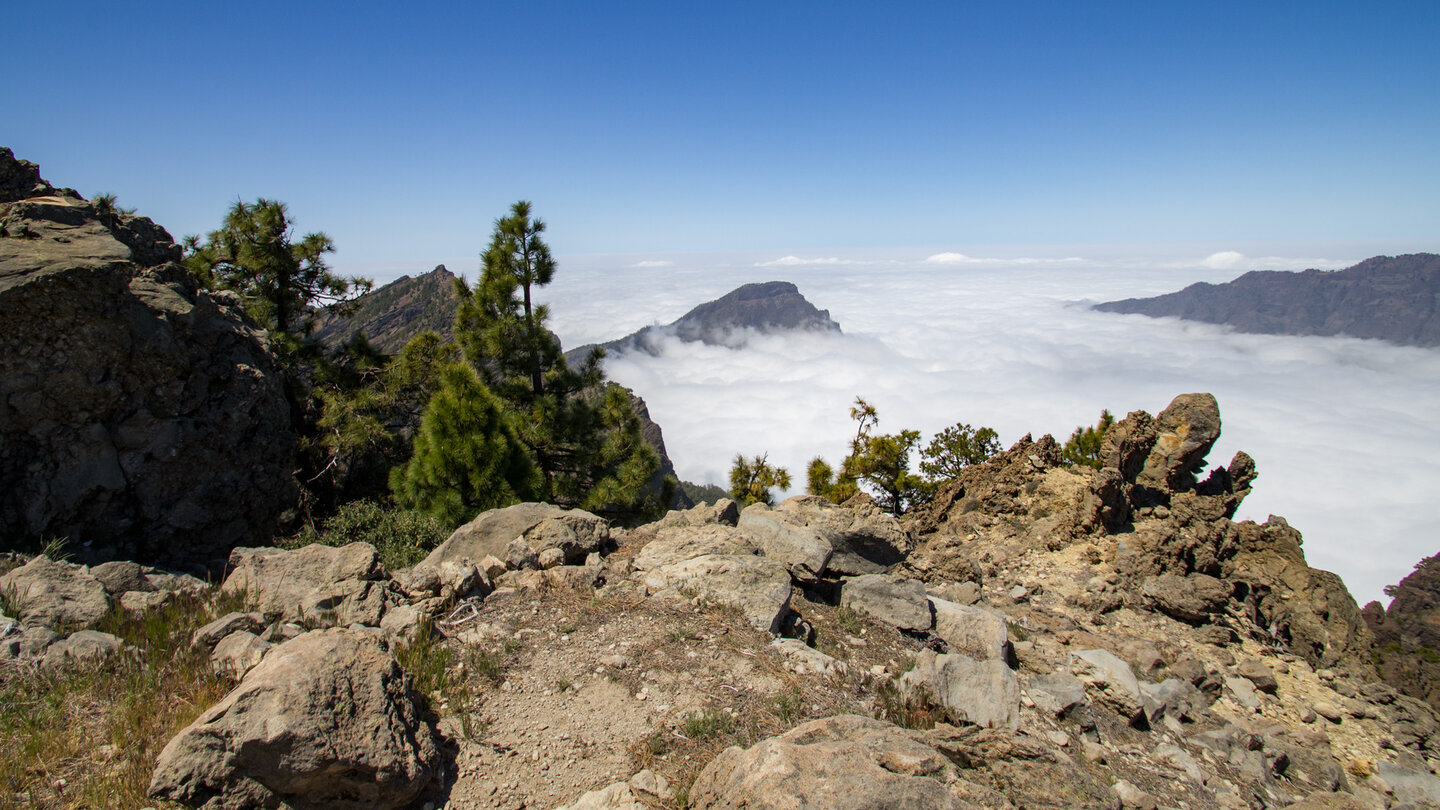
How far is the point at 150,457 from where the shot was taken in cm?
1003

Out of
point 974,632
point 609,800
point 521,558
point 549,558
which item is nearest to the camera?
point 609,800

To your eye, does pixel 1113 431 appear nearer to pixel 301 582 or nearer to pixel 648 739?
pixel 648 739

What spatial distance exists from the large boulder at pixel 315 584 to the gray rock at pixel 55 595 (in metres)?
0.97

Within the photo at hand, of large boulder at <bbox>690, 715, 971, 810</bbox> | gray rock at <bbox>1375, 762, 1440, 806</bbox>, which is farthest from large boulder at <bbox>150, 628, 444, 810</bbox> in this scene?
gray rock at <bbox>1375, 762, 1440, 806</bbox>

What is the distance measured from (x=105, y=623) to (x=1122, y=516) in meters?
14.2

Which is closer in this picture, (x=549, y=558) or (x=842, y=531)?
(x=549, y=558)

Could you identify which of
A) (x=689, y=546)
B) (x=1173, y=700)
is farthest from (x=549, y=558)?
(x=1173, y=700)

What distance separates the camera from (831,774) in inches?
123

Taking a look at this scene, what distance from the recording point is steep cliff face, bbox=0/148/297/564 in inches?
341

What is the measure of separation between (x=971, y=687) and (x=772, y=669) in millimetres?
1712

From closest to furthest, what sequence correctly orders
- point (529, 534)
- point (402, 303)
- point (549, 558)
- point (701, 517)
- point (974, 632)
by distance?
1. point (974, 632)
2. point (549, 558)
3. point (529, 534)
4. point (701, 517)
5. point (402, 303)

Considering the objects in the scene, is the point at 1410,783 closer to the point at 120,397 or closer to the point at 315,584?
the point at 315,584

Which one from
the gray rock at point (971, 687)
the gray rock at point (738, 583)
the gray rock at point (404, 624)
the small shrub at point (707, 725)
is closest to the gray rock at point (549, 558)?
the gray rock at point (738, 583)

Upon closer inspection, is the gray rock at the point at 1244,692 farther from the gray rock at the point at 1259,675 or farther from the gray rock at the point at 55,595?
the gray rock at the point at 55,595
